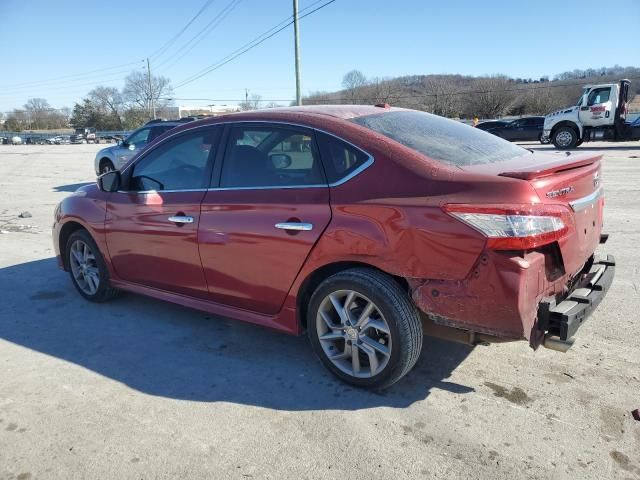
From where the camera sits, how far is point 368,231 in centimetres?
288

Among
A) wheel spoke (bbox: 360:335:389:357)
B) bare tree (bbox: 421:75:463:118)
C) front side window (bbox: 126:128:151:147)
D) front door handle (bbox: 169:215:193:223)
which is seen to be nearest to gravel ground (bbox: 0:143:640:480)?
wheel spoke (bbox: 360:335:389:357)

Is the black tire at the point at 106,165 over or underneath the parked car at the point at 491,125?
underneath

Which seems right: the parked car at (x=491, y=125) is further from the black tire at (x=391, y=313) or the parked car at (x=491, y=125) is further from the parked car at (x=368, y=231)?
the black tire at (x=391, y=313)

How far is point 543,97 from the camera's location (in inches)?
2505

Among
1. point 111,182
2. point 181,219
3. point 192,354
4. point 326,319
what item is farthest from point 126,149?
point 326,319

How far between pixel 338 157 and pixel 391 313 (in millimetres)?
997

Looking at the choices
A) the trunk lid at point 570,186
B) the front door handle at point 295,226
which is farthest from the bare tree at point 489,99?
the front door handle at point 295,226

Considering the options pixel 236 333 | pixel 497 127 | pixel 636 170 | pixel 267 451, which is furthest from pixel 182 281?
pixel 497 127

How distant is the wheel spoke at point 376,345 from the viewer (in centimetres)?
300

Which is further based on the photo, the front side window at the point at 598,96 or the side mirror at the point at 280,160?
the front side window at the point at 598,96

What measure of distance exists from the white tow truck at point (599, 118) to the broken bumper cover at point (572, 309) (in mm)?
20077

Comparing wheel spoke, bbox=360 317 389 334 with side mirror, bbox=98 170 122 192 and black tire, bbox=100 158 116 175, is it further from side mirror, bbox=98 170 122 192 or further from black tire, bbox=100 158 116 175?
black tire, bbox=100 158 116 175

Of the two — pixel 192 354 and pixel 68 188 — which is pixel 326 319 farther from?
pixel 68 188

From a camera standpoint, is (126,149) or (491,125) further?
(491,125)
